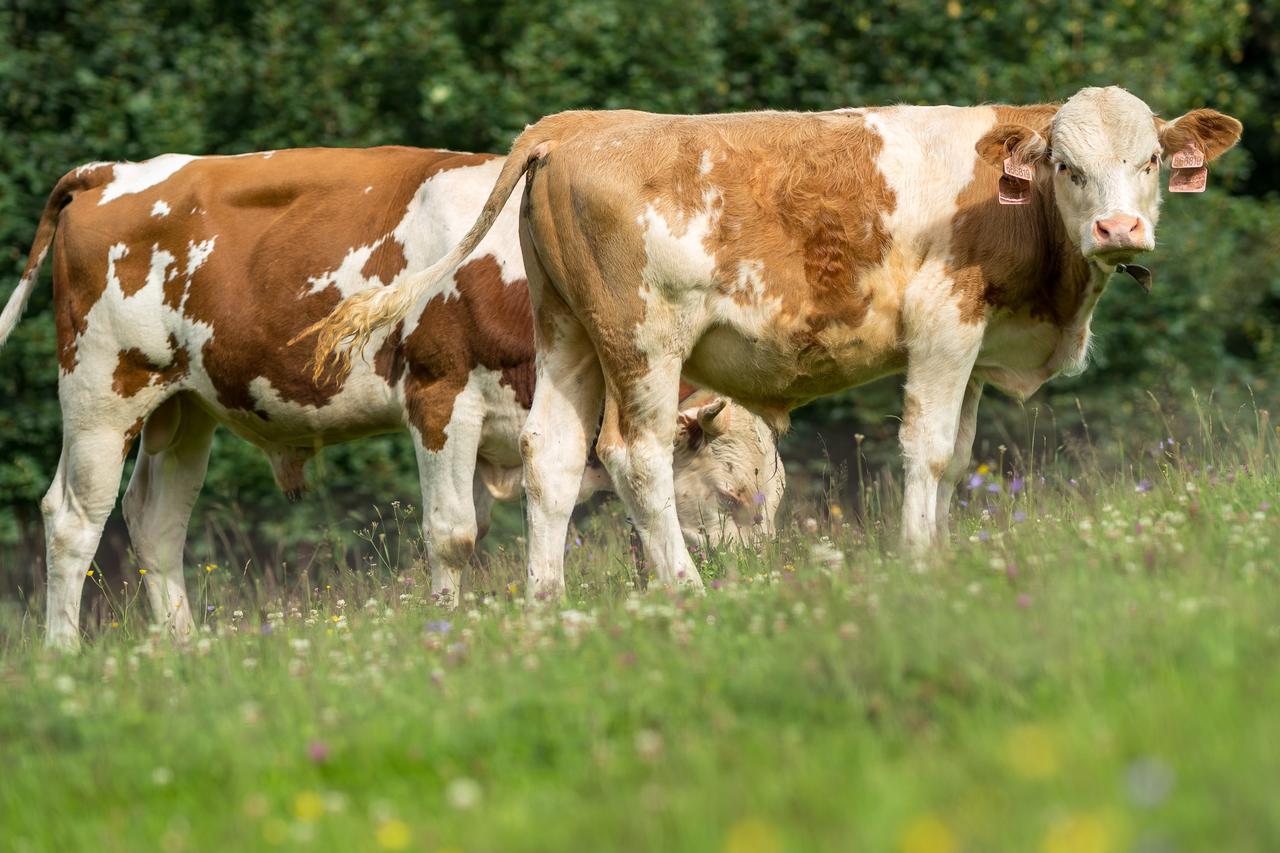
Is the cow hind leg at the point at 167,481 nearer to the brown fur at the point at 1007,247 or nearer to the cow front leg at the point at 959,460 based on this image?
the cow front leg at the point at 959,460

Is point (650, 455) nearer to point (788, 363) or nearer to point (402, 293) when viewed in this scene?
point (788, 363)

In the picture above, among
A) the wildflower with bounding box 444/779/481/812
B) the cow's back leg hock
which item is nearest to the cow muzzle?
the cow's back leg hock

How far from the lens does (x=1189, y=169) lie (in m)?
6.60

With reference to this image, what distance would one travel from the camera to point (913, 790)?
308cm

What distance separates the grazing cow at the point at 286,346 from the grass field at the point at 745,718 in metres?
2.15

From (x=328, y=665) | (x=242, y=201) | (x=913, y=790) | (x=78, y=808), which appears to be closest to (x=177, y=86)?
(x=242, y=201)

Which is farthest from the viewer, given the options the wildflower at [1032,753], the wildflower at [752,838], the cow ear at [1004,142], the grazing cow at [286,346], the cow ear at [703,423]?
the cow ear at [703,423]

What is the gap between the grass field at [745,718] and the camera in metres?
3.03

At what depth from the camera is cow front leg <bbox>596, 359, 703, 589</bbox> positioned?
260 inches

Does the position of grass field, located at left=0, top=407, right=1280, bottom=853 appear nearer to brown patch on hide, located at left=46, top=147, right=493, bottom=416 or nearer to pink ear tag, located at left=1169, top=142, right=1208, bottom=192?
pink ear tag, located at left=1169, top=142, right=1208, bottom=192

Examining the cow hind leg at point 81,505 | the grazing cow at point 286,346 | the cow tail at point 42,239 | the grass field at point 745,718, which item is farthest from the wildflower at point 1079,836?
the cow tail at point 42,239

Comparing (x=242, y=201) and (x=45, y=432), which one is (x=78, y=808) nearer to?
(x=242, y=201)

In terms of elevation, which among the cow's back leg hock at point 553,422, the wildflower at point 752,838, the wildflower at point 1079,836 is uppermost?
the wildflower at point 1079,836

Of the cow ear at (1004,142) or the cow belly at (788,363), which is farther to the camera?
the cow belly at (788,363)
